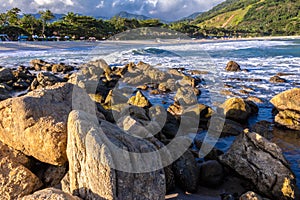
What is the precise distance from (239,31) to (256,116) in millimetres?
120584

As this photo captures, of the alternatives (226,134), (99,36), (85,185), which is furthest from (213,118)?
(99,36)

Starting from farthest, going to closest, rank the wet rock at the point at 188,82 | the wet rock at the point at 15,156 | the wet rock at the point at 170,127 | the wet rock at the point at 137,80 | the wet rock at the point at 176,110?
the wet rock at the point at 137,80, the wet rock at the point at 188,82, the wet rock at the point at 176,110, the wet rock at the point at 170,127, the wet rock at the point at 15,156

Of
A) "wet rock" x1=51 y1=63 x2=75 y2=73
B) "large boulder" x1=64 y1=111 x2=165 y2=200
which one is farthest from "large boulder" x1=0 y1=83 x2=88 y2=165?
"wet rock" x1=51 y1=63 x2=75 y2=73

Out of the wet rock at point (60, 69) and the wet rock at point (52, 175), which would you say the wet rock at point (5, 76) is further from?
the wet rock at point (52, 175)

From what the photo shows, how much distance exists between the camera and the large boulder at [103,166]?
3.80 meters

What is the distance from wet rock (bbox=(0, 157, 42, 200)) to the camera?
4.40 metres

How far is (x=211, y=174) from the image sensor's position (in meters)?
6.28

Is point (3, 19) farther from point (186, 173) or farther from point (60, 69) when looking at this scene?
point (186, 173)

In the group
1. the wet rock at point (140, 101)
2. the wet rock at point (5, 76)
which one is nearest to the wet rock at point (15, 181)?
the wet rock at point (140, 101)

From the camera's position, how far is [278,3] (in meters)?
161

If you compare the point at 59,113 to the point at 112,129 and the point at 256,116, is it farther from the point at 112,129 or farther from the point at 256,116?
the point at 256,116

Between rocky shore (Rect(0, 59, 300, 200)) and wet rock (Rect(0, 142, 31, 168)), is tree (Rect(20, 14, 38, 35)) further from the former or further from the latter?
wet rock (Rect(0, 142, 31, 168))

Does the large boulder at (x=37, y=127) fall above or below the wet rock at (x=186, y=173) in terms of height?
above

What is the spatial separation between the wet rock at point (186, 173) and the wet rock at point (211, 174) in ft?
0.52
